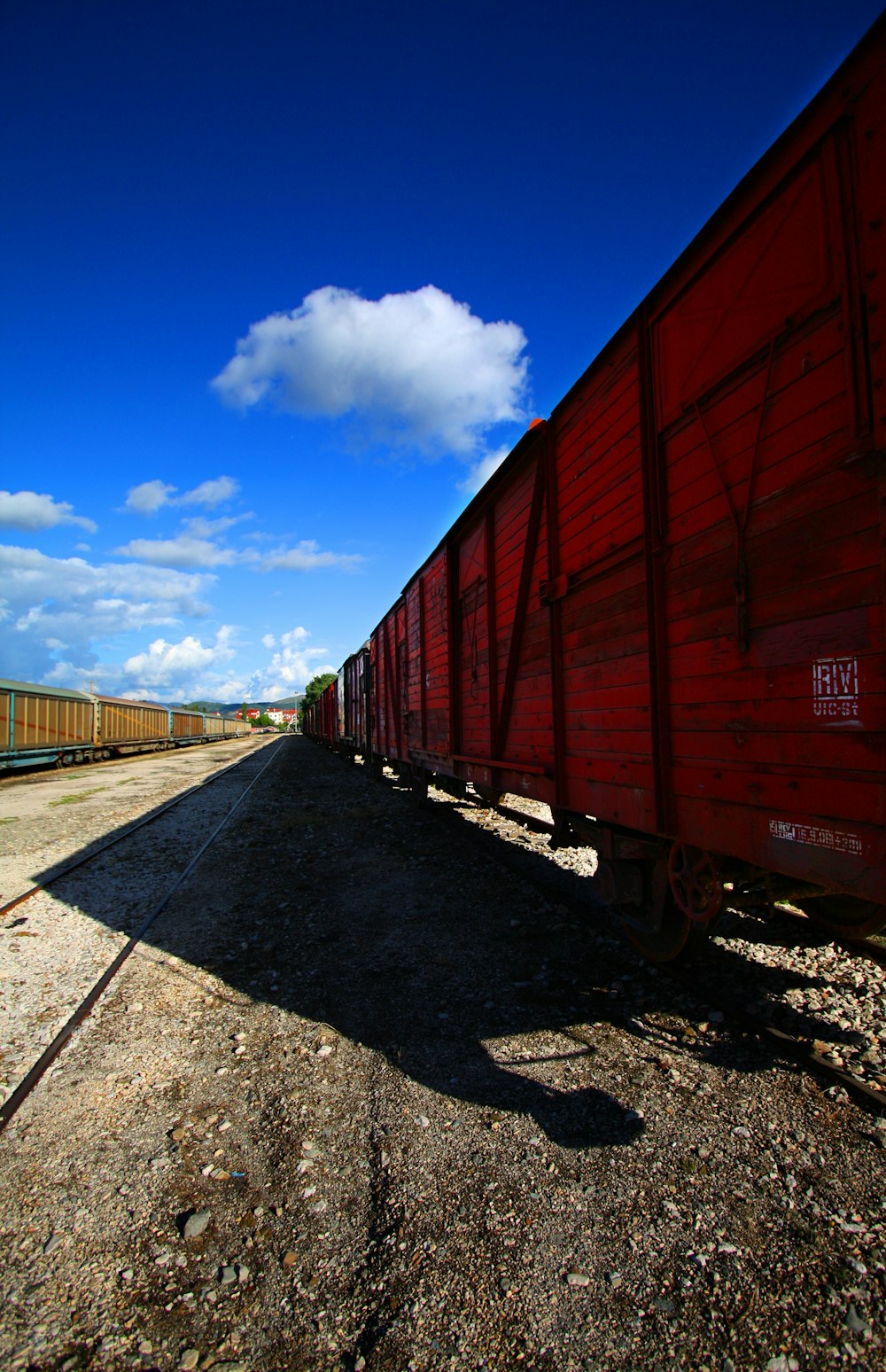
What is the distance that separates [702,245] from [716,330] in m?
0.48

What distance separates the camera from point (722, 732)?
2.78m

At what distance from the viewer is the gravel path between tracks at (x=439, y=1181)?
1.89 meters

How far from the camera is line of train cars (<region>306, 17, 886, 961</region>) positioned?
7.05 ft

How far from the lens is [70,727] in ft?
81.4

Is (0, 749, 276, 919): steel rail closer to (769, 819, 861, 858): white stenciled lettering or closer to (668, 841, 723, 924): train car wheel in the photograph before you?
(668, 841, 723, 924): train car wheel

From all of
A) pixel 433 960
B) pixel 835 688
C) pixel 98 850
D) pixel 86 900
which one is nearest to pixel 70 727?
pixel 98 850

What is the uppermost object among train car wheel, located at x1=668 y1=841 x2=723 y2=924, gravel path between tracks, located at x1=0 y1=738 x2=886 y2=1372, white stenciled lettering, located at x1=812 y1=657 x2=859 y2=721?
white stenciled lettering, located at x1=812 y1=657 x2=859 y2=721

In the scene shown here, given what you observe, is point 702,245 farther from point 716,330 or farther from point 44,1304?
point 44,1304

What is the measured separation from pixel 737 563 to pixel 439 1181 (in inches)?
108

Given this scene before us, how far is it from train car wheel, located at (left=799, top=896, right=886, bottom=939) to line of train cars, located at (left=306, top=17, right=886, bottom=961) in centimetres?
1

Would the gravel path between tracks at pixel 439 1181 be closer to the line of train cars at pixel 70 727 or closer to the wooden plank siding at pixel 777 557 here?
the wooden plank siding at pixel 777 557

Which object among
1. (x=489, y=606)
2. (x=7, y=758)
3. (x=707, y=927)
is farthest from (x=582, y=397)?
(x=7, y=758)

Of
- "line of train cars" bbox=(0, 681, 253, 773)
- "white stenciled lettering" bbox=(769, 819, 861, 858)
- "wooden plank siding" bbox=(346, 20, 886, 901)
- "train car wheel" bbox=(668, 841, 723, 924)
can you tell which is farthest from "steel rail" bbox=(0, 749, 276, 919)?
"line of train cars" bbox=(0, 681, 253, 773)

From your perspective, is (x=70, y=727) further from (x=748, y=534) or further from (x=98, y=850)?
(x=748, y=534)
